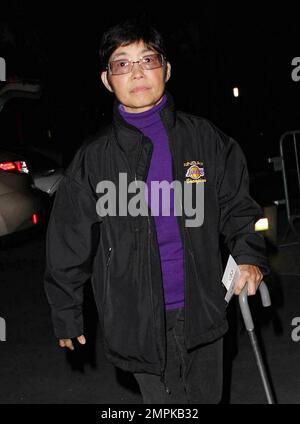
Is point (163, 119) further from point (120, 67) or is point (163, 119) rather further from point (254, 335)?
point (254, 335)

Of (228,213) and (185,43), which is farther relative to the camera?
(185,43)

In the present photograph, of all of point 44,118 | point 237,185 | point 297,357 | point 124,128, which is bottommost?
point 297,357

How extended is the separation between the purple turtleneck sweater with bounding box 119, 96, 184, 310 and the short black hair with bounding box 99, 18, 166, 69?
24cm

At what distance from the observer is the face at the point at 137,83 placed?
2.99 metres

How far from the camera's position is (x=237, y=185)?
3.12 m

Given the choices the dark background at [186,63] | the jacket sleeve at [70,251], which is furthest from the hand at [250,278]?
the dark background at [186,63]

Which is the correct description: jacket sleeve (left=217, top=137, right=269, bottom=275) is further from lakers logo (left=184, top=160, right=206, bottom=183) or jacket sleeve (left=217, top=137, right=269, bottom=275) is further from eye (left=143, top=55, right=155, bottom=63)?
eye (left=143, top=55, right=155, bottom=63)

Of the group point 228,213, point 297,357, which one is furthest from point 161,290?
point 297,357

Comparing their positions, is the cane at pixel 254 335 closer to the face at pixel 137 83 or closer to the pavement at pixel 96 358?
the face at pixel 137 83

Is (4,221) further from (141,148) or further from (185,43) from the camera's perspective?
(185,43)

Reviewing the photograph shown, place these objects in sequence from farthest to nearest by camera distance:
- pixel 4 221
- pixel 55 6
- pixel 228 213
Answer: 1. pixel 55 6
2. pixel 4 221
3. pixel 228 213

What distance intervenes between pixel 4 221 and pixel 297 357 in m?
4.25

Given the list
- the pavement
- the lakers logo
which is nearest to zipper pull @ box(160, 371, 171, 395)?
the lakers logo

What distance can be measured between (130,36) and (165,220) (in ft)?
2.46
